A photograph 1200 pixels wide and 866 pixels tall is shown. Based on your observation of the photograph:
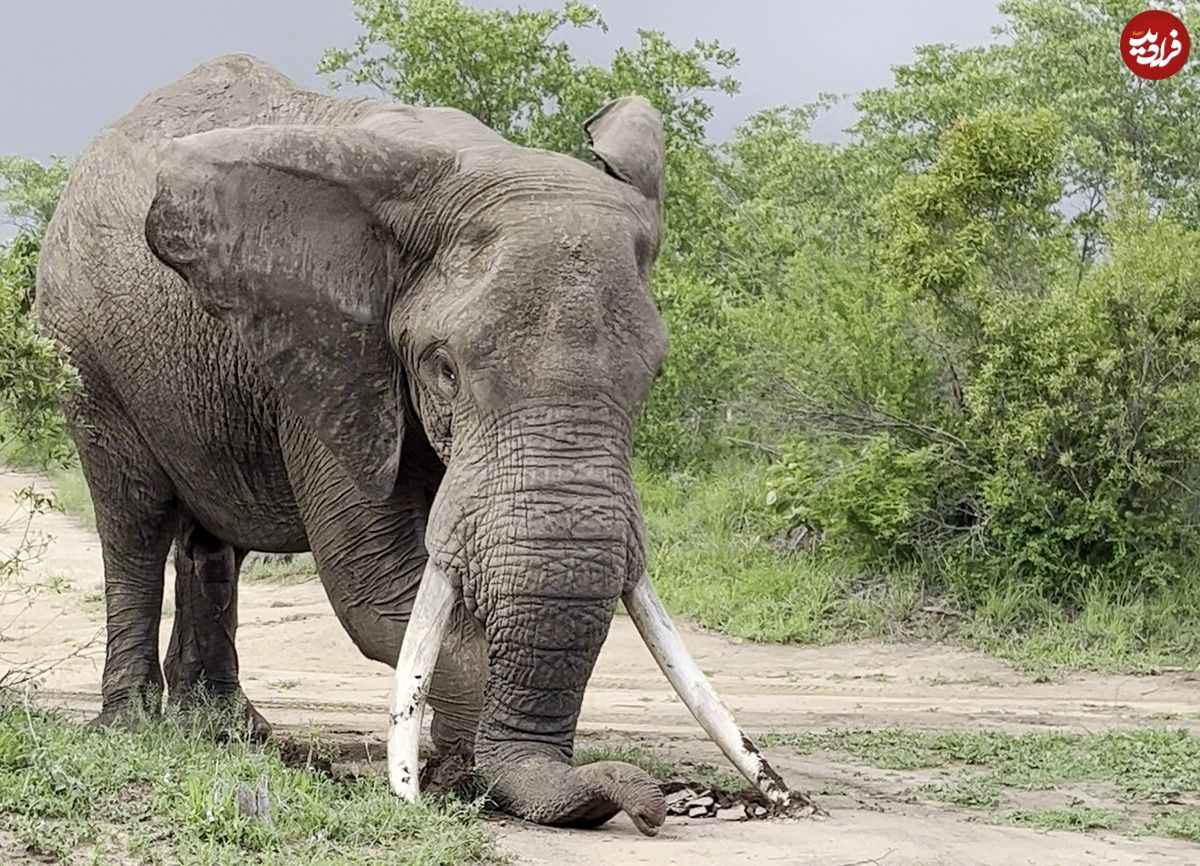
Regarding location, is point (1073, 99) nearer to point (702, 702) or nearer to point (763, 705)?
point (763, 705)

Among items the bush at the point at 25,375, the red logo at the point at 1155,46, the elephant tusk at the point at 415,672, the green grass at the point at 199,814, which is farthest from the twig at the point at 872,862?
the red logo at the point at 1155,46

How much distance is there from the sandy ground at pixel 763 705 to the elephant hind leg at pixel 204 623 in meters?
0.53

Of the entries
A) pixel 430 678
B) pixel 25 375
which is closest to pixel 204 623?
pixel 25 375

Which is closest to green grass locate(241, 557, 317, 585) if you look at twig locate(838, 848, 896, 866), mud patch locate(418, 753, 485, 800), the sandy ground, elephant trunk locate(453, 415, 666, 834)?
the sandy ground

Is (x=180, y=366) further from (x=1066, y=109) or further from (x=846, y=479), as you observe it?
(x=1066, y=109)

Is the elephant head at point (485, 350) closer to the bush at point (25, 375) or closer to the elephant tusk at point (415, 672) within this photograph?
the elephant tusk at point (415, 672)

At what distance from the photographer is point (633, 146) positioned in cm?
697

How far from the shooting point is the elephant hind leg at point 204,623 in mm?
8758

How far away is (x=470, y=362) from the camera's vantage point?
5.96 meters

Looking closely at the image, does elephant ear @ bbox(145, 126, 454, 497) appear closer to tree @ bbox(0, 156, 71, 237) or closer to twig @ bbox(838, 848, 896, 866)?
twig @ bbox(838, 848, 896, 866)

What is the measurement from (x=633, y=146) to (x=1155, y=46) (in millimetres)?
14346

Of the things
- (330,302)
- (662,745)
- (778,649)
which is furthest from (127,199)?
(778,649)

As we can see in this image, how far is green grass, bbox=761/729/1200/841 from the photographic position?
6.86m

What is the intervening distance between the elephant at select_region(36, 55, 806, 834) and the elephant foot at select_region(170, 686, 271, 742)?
0.78ft
